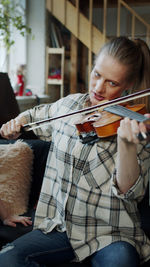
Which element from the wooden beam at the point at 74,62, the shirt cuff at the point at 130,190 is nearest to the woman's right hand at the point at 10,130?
the shirt cuff at the point at 130,190

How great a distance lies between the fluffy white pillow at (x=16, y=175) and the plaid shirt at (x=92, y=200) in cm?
27

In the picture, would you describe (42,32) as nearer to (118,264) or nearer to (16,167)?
(16,167)

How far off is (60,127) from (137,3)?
154 inches

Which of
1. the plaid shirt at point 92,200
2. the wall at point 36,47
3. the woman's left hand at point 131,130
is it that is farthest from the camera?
the wall at point 36,47

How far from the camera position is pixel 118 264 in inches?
38.4

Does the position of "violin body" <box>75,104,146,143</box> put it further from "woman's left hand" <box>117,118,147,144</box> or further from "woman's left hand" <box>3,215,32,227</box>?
"woman's left hand" <box>3,215,32,227</box>

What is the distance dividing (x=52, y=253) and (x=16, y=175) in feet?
1.63

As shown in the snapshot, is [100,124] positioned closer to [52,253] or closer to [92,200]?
[92,200]

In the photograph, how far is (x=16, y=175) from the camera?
59.6 inches

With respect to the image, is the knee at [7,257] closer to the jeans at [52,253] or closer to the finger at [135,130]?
the jeans at [52,253]

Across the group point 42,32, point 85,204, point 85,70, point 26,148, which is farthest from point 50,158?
point 85,70

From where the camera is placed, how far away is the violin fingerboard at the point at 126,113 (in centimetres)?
88

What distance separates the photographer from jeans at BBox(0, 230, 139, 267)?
3.30 ft

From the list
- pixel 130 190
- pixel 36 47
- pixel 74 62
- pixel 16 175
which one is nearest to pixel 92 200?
pixel 130 190
